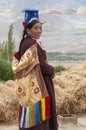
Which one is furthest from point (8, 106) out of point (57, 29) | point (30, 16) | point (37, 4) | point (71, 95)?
point (37, 4)

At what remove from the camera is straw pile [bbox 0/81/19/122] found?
6.03m

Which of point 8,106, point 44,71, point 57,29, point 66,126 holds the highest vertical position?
point 57,29

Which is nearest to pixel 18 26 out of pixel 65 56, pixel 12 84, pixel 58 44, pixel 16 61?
pixel 58 44

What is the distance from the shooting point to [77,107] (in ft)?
21.5

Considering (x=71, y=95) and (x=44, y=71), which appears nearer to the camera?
(x=44, y=71)

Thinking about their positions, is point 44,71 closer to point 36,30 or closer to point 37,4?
point 36,30

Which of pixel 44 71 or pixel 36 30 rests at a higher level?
pixel 36 30

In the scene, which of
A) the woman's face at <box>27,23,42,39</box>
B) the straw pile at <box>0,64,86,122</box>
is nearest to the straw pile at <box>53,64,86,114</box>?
the straw pile at <box>0,64,86,122</box>

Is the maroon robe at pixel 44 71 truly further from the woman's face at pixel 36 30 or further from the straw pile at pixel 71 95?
the straw pile at pixel 71 95

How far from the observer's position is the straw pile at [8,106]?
19.8ft

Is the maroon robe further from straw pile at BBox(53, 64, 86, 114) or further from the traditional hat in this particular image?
straw pile at BBox(53, 64, 86, 114)

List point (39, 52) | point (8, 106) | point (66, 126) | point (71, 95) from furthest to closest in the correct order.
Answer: point (71, 95), point (8, 106), point (66, 126), point (39, 52)

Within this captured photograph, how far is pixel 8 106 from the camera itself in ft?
20.2

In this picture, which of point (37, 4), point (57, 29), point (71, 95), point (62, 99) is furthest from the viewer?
point (37, 4)
